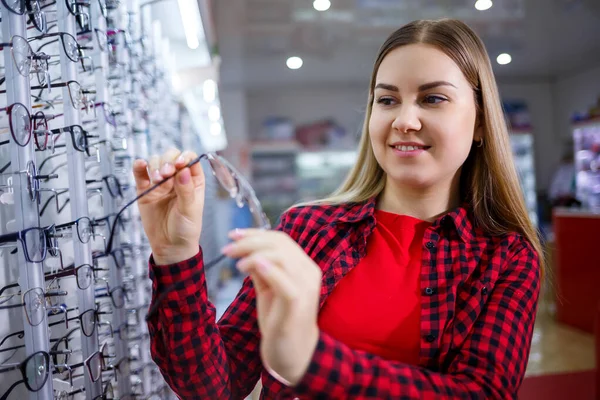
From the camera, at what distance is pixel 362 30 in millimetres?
5273

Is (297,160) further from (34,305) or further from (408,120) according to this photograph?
(34,305)

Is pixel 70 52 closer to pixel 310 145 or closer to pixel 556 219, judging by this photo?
pixel 556 219

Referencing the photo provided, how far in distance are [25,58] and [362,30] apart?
491 centimetres

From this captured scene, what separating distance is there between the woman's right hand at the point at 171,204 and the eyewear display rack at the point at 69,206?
9 cm

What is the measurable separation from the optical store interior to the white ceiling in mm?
29

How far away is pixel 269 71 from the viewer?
24.1ft

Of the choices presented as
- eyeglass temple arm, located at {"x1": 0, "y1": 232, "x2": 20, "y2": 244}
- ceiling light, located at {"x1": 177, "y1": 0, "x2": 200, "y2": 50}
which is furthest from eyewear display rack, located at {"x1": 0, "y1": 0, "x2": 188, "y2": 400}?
ceiling light, located at {"x1": 177, "y1": 0, "x2": 200, "y2": 50}

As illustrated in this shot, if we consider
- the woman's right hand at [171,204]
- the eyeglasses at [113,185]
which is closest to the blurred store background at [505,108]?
the eyeglasses at [113,185]

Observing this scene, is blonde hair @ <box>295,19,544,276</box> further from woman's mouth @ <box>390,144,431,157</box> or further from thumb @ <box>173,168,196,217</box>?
thumb @ <box>173,168,196,217</box>

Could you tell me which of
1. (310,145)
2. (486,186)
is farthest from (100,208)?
(310,145)

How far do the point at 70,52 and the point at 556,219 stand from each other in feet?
15.3

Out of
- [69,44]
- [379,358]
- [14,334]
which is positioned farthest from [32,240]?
[379,358]

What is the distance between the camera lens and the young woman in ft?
2.31

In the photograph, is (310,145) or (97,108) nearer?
(97,108)
